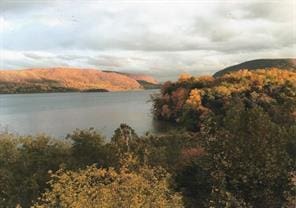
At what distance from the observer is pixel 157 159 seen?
45.7m

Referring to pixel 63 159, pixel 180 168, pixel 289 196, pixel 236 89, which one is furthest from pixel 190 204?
pixel 236 89

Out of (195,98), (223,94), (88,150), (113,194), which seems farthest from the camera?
(195,98)

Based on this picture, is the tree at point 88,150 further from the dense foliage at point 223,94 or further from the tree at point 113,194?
the dense foliage at point 223,94

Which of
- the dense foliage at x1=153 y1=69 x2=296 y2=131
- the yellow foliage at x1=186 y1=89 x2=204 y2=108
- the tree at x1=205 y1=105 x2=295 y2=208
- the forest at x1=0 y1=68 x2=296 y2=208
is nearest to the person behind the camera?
the forest at x1=0 y1=68 x2=296 y2=208

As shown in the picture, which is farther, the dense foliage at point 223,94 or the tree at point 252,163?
the dense foliage at point 223,94

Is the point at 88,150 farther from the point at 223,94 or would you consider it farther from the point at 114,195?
the point at 223,94

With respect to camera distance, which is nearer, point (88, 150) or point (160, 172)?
point (160, 172)

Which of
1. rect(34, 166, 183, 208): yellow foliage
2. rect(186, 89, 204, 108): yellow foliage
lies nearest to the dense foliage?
rect(186, 89, 204, 108): yellow foliage

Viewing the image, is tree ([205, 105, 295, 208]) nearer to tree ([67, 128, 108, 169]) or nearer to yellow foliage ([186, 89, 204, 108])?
tree ([67, 128, 108, 169])

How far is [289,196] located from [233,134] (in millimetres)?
7138

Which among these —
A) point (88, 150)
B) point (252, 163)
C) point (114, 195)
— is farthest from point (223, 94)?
point (114, 195)

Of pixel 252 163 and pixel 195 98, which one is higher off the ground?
pixel 195 98

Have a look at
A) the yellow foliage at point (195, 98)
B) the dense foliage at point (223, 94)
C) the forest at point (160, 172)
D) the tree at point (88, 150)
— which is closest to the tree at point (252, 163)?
the forest at point (160, 172)

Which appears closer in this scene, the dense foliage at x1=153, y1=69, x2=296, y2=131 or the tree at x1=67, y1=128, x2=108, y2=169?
the tree at x1=67, y1=128, x2=108, y2=169
